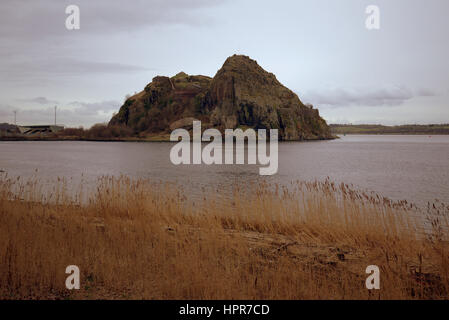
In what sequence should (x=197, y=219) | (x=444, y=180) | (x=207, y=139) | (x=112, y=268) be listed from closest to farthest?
1. (x=112, y=268)
2. (x=197, y=219)
3. (x=444, y=180)
4. (x=207, y=139)

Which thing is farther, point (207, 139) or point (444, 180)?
point (207, 139)

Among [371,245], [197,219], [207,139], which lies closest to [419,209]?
[371,245]

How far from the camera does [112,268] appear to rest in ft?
24.2

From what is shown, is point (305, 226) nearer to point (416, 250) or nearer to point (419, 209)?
point (416, 250)

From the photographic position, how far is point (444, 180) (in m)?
34.9

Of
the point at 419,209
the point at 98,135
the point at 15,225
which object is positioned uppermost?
the point at 98,135

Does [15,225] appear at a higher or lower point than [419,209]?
higher

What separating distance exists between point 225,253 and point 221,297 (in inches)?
112

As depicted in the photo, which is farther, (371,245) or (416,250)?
(371,245)

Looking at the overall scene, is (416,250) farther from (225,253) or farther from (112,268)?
(112,268)
